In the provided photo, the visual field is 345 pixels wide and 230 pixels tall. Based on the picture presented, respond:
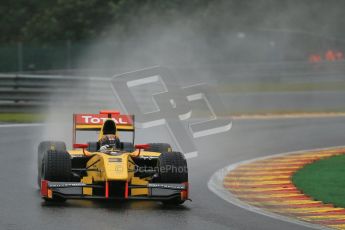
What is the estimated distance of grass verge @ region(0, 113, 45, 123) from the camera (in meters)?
23.5

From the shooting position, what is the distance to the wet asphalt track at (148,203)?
10.8 m

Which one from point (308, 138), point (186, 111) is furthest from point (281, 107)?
point (308, 138)

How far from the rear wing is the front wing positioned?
7.21ft

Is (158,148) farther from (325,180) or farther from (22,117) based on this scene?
(22,117)

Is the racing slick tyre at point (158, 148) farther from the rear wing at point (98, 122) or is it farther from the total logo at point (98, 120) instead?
the total logo at point (98, 120)

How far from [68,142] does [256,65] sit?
18648 millimetres

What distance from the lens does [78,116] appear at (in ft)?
47.6

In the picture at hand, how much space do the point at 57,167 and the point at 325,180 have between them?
4793 millimetres

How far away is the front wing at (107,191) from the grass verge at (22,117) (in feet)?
38.2

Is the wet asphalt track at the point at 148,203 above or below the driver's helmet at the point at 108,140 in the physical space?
below

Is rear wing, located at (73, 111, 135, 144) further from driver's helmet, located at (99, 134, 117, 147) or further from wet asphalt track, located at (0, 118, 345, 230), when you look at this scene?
wet asphalt track, located at (0, 118, 345, 230)

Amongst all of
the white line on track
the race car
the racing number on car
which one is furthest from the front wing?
the racing number on car

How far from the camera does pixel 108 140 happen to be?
Answer: 13062 mm

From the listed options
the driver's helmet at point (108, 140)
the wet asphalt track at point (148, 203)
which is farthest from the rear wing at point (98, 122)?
the wet asphalt track at point (148, 203)
